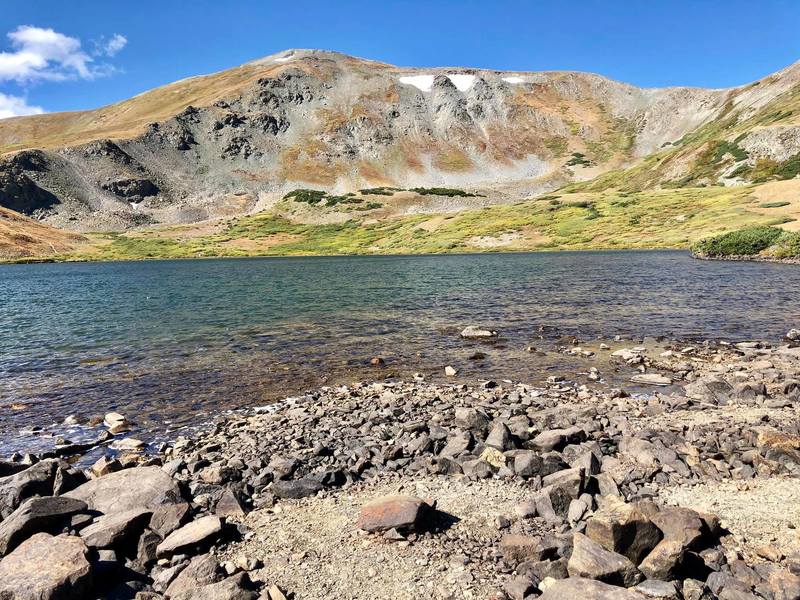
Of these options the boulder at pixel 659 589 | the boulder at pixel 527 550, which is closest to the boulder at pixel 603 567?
the boulder at pixel 659 589

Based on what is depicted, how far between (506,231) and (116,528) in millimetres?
141175

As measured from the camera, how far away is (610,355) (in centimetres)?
2278

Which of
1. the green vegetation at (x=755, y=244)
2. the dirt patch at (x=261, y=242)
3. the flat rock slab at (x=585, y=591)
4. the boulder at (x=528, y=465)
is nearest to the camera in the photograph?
the flat rock slab at (x=585, y=591)

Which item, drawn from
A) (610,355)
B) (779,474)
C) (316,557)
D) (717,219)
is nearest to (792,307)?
(610,355)

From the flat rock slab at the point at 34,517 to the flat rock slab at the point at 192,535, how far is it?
7.75 ft

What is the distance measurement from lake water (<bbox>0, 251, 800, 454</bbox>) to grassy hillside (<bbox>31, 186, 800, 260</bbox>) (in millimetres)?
62870

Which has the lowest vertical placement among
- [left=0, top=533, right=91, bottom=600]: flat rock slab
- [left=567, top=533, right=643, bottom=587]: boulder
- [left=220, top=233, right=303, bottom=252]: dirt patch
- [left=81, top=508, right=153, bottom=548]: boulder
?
[left=220, top=233, right=303, bottom=252]: dirt patch

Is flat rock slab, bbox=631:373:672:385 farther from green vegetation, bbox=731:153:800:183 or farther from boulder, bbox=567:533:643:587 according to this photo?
green vegetation, bbox=731:153:800:183

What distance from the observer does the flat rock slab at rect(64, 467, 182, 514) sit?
32.8 feet

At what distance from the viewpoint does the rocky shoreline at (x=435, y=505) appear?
24.4ft

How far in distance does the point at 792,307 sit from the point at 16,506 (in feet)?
140

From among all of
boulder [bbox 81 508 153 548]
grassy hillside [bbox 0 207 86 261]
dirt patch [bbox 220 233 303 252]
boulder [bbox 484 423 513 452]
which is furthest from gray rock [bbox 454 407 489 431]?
grassy hillside [bbox 0 207 86 261]

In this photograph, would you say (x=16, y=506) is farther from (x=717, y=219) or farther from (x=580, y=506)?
(x=717, y=219)

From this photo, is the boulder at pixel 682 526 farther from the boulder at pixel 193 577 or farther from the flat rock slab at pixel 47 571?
the flat rock slab at pixel 47 571
